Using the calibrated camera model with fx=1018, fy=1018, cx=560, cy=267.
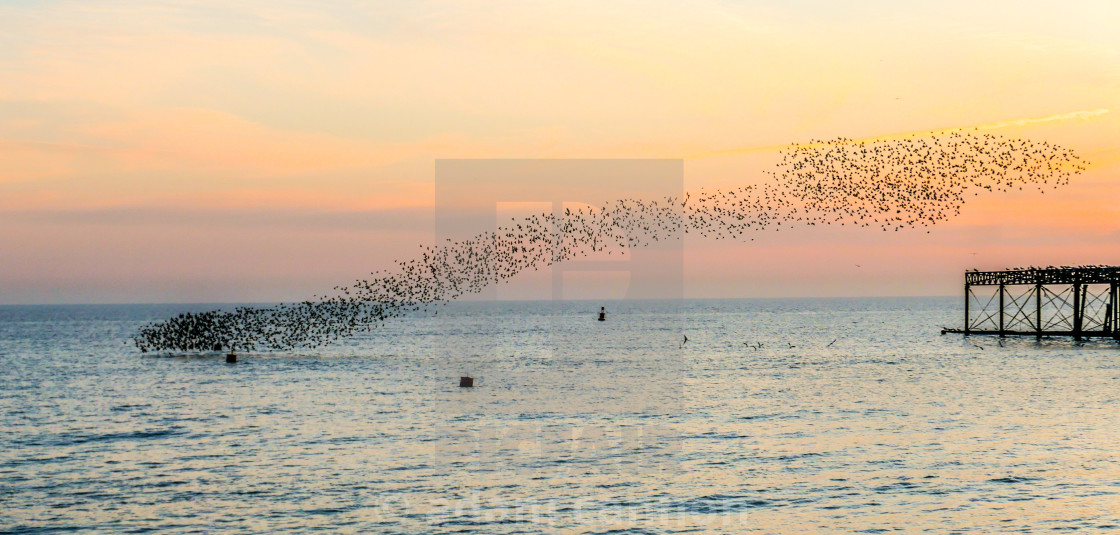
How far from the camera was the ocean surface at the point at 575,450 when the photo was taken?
26297 millimetres

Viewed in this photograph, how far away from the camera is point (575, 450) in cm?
3616

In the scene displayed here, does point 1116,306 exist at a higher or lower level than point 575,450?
higher

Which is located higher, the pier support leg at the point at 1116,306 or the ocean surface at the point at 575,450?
the pier support leg at the point at 1116,306

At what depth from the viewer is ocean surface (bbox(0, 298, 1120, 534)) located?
26.3 meters

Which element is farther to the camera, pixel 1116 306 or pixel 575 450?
pixel 1116 306

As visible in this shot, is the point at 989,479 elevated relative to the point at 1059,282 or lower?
lower

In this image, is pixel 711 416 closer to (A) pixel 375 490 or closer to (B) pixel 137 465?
(A) pixel 375 490

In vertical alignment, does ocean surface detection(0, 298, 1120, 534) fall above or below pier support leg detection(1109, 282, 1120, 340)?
below

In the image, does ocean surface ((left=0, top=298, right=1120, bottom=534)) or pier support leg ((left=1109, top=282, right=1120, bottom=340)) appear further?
pier support leg ((left=1109, top=282, right=1120, bottom=340))

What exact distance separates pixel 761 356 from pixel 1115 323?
28499 millimetres

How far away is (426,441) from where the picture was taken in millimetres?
38375

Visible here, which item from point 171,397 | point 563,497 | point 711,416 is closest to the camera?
point 563,497

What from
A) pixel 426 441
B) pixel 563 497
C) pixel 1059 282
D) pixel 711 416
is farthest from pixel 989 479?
pixel 1059 282

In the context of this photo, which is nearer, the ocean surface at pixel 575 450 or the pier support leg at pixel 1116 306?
the ocean surface at pixel 575 450
